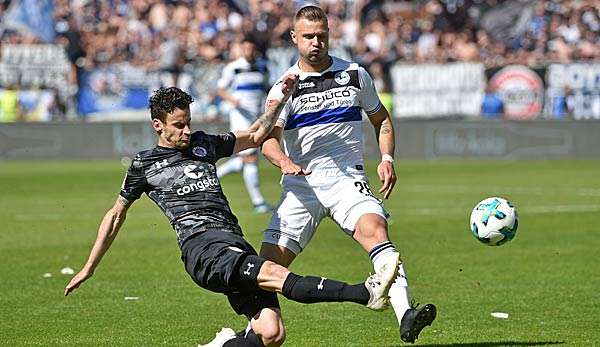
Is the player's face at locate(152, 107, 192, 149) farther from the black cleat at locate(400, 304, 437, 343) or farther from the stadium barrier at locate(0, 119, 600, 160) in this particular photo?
the stadium barrier at locate(0, 119, 600, 160)

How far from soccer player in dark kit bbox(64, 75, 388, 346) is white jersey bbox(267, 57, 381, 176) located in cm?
70

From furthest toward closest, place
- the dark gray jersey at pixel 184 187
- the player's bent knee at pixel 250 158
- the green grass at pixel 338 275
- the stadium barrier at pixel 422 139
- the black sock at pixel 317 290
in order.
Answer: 1. the stadium barrier at pixel 422 139
2. the player's bent knee at pixel 250 158
3. the green grass at pixel 338 275
4. the dark gray jersey at pixel 184 187
5. the black sock at pixel 317 290

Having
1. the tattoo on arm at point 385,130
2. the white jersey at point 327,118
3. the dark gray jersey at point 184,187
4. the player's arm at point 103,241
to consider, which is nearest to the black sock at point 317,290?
the dark gray jersey at point 184,187

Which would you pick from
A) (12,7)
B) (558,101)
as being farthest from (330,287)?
(12,7)

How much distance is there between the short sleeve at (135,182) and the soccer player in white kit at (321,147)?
3.09 ft

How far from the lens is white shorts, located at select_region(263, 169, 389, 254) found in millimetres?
8102

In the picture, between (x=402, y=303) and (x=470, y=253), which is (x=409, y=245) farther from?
(x=402, y=303)

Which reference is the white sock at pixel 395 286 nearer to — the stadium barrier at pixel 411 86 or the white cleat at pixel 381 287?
the white cleat at pixel 381 287

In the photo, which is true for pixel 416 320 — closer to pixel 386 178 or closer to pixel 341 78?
pixel 386 178

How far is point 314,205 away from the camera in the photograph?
8.23 m

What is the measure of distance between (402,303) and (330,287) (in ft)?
2.69

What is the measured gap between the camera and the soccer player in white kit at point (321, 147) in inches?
317

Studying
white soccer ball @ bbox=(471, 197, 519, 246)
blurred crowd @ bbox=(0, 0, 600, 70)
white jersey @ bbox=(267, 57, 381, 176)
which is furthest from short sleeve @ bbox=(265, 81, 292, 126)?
blurred crowd @ bbox=(0, 0, 600, 70)

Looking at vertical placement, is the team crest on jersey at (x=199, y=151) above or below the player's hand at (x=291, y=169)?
above
